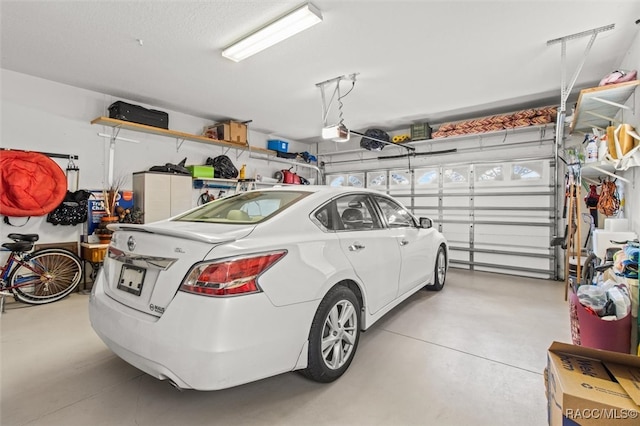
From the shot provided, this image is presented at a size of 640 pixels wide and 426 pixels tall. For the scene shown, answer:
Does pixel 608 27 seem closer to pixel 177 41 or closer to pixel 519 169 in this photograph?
pixel 519 169

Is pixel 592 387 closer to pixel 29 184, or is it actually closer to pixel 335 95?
pixel 335 95

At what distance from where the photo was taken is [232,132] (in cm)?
618

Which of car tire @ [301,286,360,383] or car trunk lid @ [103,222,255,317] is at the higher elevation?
car trunk lid @ [103,222,255,317]

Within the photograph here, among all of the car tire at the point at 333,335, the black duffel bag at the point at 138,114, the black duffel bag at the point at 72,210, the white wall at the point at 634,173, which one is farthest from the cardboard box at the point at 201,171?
the white wall at the point at 634,173

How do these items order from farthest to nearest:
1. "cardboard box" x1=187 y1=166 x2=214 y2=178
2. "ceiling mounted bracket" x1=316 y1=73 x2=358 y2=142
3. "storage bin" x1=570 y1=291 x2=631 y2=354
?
"cardboard box" x1=187 y1=166 x2=214 y2=178 → "ceiling mounted bracket" x1=316 y1=73 x2=358 y2=142 → "storage bin" x1=570 y1=291 x2=631 y2=354

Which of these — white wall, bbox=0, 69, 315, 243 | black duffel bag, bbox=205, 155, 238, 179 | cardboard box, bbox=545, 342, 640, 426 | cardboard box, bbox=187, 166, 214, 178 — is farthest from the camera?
black duffel bag, bbox=205, 155, 238, 179

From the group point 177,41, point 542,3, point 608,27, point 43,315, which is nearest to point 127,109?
point 177,41

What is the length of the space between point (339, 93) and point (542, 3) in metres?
2.66

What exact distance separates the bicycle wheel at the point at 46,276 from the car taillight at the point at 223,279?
152 inches

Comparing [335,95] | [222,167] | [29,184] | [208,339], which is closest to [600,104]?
[335,95]

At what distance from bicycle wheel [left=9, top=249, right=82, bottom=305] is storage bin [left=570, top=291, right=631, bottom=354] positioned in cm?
570

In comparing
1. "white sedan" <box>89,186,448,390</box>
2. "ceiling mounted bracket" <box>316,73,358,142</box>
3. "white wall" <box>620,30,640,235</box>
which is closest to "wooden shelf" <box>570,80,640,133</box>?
"white wall" <box>620,30,640,235</box>

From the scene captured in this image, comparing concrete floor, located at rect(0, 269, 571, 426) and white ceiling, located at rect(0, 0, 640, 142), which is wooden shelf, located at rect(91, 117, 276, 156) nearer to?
white ceiling, located at rect(0, 0, 640, 142)

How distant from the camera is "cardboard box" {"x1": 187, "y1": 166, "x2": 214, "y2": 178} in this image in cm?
571
